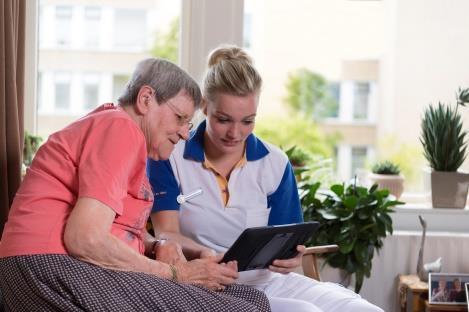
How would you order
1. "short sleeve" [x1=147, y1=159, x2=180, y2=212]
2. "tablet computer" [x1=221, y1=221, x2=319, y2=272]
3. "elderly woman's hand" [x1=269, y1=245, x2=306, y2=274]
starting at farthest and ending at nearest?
"short sleeve" [x1=147, y1=159, x2=180, y2=212] < "elderly woman's hand" [x1=269, y1=245, x2=306, y2=274] < "tablet computer" [x1=221, y1=221, x2=319, y2=272]

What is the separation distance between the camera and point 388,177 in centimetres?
445

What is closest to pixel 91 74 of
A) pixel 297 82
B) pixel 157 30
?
pixel 157 30

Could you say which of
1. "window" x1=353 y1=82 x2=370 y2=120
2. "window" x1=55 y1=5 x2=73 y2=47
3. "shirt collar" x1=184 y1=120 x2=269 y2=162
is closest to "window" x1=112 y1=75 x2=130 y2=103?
"window" x1=55 y1=5 x2=73 y2=47

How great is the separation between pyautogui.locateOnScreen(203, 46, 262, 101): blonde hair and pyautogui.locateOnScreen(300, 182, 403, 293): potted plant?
131cm

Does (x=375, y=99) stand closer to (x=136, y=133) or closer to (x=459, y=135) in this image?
(x=459, y=135)

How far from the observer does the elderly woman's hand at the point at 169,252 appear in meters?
2.44

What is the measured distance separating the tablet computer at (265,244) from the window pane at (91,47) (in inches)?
79.2

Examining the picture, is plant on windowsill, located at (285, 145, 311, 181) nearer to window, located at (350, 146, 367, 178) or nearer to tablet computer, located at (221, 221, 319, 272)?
window, located at (350, 146, 367, 178)

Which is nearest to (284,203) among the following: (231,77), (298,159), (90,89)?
(231,77)

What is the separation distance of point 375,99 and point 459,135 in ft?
1.70

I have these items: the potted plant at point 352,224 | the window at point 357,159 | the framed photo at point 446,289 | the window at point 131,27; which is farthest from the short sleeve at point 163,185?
the window at point 357,159

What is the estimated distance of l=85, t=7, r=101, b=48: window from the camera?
4418mm

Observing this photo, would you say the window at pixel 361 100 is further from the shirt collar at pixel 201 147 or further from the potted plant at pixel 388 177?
the shirt collar at pixel 201 147

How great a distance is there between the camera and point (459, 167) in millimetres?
4469
